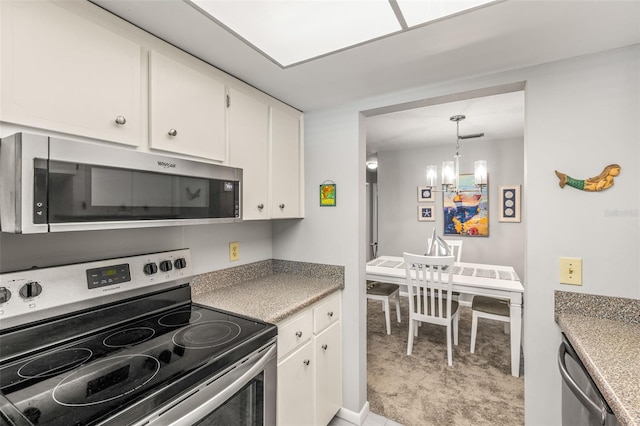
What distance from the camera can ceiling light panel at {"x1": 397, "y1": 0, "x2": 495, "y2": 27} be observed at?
1.03 metres

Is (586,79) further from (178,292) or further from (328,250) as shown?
(178,292)

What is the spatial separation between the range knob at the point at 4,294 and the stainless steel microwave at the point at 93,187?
0.30 meters

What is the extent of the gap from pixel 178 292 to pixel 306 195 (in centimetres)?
104

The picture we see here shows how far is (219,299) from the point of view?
1.62 metres

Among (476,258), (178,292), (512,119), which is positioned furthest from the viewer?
(476,258)

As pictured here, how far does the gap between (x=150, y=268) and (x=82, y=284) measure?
0.89 feet

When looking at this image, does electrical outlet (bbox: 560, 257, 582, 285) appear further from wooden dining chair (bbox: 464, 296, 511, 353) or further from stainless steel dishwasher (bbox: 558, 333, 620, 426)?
wooden dining chair (bbox: 464, 296, 511, 353)

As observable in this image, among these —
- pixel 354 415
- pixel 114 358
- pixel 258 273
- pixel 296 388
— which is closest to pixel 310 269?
pixel 258 273

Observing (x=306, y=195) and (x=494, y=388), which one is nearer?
(x=306, y=195)

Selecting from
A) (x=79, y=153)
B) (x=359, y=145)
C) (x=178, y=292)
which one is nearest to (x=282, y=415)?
(x=178, y=292)

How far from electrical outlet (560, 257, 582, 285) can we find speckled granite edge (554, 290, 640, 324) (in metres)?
0.06

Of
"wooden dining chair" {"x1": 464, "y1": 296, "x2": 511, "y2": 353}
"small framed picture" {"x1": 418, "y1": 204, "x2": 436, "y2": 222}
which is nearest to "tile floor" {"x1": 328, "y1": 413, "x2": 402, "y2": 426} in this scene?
"wooden dining chair" {"x1": 464, "y1": 296, "x2": 511, "y2": 353}

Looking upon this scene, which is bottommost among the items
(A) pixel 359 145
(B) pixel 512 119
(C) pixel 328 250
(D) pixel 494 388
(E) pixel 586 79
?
(D) pixel 494 388

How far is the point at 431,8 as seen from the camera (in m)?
1.06
